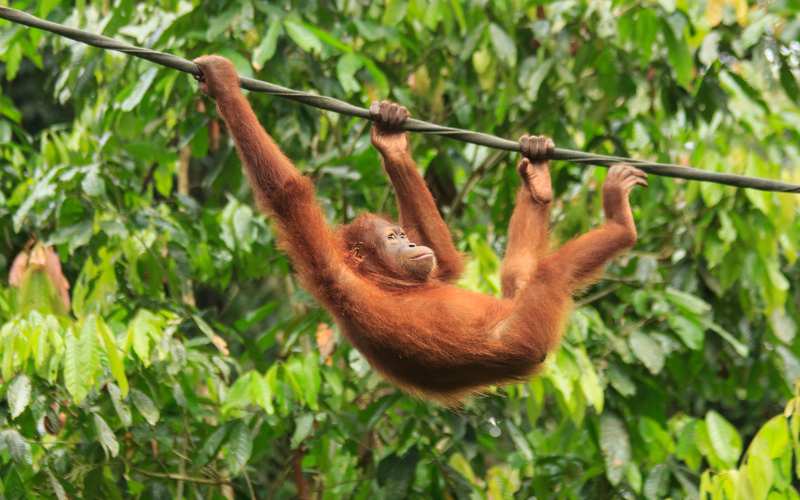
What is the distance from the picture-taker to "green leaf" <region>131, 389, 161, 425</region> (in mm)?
4812

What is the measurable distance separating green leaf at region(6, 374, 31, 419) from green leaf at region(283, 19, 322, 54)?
1813mm

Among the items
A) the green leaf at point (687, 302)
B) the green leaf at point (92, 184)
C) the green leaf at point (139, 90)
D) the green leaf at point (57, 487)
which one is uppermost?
the green leaf at point (139, 90)

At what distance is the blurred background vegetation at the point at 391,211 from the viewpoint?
16.8 ft

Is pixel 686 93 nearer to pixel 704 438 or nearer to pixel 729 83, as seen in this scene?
pixel 729 83

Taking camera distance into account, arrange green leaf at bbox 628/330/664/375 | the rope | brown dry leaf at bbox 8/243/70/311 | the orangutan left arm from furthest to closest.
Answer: green leaf at bbox 628/330/664/375 < brown dry leaf at bbox 8/243/70/311 < the orangutan left arm < the rope

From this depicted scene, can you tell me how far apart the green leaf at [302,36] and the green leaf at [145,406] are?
162cm

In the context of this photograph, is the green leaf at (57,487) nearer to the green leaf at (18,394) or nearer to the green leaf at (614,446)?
the green leaf at (18,394)

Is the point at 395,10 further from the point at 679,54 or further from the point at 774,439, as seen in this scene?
the point at 774,439

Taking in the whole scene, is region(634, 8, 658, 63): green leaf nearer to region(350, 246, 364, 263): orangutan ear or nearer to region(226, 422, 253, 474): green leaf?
region(350, 246, 364, 263): orangutan ear

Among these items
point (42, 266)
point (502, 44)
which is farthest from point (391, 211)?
point (42, 266)

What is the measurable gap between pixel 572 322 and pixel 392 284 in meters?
0.96

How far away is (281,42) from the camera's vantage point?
18.4 ft

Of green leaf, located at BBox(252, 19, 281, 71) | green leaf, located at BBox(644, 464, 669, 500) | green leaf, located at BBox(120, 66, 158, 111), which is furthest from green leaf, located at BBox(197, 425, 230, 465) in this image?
green leaf, located at BBox(644, 464, 669, 500)

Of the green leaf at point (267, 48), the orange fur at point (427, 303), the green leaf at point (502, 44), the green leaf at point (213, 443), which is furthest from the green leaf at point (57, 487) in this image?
the green leaf at point (502, 44)
